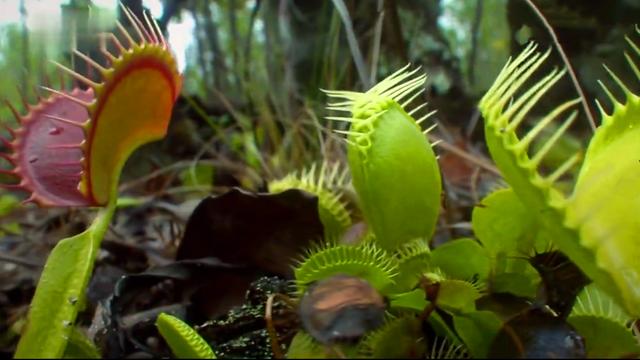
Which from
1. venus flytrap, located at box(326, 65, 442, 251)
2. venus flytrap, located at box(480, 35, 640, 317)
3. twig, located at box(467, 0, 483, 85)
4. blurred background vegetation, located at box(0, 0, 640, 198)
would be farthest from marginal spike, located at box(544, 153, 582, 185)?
twig, located at box(467, 0, 483, 85)

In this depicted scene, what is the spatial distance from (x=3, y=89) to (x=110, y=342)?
0.42 meters

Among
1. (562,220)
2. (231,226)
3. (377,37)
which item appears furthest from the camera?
(377,37)

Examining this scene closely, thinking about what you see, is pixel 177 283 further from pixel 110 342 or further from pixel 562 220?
pixel 562 220

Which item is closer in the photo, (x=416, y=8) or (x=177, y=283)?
(x=177, y=283)

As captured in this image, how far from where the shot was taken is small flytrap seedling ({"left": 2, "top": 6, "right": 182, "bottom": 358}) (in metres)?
0.58

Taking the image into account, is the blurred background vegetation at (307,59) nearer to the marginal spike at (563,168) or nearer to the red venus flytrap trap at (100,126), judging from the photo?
the red venus flytrap trap at (100,126)

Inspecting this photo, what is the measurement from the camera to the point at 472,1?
1.61 m

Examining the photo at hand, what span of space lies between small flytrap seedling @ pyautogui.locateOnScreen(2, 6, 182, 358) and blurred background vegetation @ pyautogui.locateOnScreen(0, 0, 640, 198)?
352 mm

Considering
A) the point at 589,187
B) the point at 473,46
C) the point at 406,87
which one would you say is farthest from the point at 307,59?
the point at 589,187

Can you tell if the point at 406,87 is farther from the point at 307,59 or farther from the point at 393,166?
the point at 307,59

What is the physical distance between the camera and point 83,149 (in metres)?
0.61

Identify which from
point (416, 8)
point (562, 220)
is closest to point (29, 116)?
point (562, 220)

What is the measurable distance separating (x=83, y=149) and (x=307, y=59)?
4.37 feet

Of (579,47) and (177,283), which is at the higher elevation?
(579,47)
